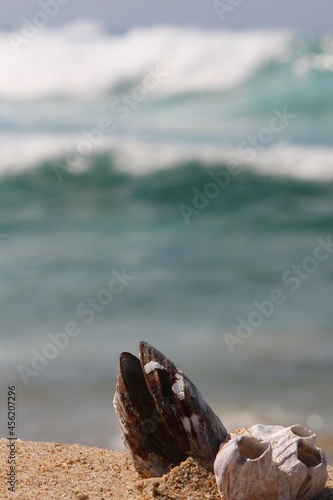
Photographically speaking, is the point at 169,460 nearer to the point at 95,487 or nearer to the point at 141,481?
the point at 141,481

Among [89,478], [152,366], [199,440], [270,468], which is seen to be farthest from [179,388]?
[89,478]

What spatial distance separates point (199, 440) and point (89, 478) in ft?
2.96

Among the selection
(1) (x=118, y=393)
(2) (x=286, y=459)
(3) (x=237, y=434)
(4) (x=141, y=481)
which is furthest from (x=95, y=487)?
(2) (x=286, y=459)

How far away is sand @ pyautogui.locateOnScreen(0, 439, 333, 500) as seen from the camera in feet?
13.8

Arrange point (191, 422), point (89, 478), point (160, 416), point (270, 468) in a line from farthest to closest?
point (89, 478), point (160, 416), point (191, 422), point (270, 468)

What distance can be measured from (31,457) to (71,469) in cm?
42

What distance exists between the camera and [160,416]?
440cm

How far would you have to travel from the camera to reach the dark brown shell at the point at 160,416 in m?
4.27

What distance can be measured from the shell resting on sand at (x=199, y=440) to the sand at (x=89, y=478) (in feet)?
0.42

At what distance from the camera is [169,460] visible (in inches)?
172

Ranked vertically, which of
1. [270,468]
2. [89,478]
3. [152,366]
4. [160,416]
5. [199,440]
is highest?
[152,366]

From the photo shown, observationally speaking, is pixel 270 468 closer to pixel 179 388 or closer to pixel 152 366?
pixel 179 388

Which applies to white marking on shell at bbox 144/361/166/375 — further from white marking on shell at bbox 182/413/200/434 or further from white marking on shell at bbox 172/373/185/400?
white marking on shell at bbox 182/413/200/434

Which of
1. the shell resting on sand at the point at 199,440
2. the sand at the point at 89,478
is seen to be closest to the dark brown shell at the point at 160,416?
the shell resting on sand at the point at 199,440
